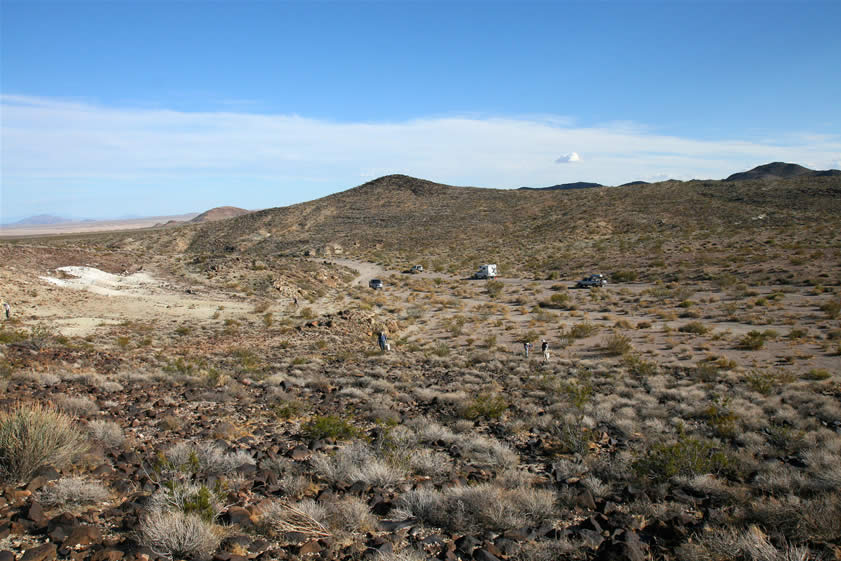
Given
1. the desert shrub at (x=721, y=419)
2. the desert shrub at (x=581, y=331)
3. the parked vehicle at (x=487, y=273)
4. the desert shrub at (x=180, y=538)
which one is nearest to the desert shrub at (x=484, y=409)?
the desert shrub at (x=721, y=419)

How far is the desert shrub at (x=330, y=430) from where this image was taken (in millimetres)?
8617

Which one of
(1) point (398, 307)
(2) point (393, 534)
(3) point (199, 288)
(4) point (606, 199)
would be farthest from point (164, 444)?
(4) point (606, 199)

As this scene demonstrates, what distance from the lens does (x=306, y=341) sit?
20.6 metres

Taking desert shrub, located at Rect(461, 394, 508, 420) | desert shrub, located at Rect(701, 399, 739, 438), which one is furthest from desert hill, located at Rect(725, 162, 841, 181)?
desert shrub, located at Rect(461, 394, 508, 420)

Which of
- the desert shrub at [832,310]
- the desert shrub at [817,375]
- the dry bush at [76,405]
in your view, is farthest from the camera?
the desert shrub at [832,310]

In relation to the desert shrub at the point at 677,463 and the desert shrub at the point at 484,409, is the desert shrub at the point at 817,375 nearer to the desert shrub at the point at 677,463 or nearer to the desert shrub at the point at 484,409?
the desert shrub at the point at 677,463

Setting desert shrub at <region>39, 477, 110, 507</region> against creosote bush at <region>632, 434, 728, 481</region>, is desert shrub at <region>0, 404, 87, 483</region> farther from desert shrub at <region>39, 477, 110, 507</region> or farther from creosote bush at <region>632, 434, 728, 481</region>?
creosote bush at <region>632, 434, 728, 481</region>

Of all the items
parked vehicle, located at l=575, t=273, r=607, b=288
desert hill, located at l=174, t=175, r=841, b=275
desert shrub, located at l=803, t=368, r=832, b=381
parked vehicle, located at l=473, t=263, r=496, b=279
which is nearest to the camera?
desert shrub, located at l=803, t=368, r=832, b=381

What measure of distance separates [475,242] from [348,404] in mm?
61105

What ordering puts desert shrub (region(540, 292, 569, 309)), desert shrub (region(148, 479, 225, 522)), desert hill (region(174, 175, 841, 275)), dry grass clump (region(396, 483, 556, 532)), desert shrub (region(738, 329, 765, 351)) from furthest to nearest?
1. desert hill (region(174, 175, 841, 275))
2. desert shrub (region(540, 292, 569, 309))
3. desert shrub (region(738, 329, 765, 351))
4. dry grass clump (region(396, 483, 556, 532))
5. desert shrub (region(148, 479, 225, 522))

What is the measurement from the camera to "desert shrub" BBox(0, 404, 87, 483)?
5691mm

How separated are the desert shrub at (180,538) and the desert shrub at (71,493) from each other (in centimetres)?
120

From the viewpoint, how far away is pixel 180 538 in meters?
4.46

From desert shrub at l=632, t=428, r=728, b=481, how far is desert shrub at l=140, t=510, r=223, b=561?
5.81 m
